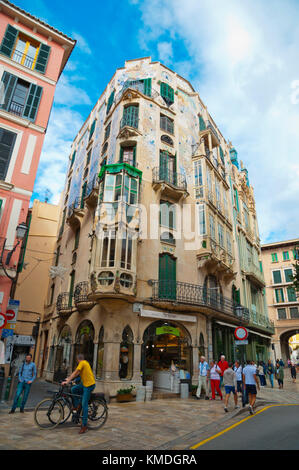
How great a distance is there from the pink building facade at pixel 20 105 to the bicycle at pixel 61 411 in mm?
6656

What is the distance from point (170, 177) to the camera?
2019 cm

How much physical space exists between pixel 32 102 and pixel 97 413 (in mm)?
15427

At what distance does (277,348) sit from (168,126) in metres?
32.5

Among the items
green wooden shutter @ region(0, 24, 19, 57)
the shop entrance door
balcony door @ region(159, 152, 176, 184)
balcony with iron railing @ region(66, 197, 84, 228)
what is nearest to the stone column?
the shop entrance door

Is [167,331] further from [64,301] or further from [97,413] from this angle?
[97,413]

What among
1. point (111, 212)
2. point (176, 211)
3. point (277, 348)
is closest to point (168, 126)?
point (176, 211)

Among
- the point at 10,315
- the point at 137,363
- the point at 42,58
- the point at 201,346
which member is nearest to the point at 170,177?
the point at 42,58

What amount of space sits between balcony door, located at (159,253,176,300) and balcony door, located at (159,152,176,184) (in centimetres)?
538

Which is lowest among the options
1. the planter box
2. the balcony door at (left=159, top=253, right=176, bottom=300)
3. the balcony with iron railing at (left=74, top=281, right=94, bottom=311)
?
the planter box

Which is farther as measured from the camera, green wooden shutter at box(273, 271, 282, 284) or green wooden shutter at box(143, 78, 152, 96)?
green wooden shutter at box(273, 271, 282, 284)

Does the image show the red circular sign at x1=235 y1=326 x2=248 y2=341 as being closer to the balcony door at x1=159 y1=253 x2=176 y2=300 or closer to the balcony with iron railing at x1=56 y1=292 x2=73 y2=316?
the balcony door at x1=159 y1=253 x2=176 y2=300

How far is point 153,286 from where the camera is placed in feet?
54.2

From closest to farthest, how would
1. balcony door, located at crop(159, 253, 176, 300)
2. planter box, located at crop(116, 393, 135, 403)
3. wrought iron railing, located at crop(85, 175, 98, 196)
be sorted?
planter box, located at crop(116, 393, 135, 403) < balcony door, located at crop(159, 253, 176, 300) < wrought iron railing, located at crop(85, 175, 98, 196)

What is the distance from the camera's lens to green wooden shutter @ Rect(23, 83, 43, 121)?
1576cm
